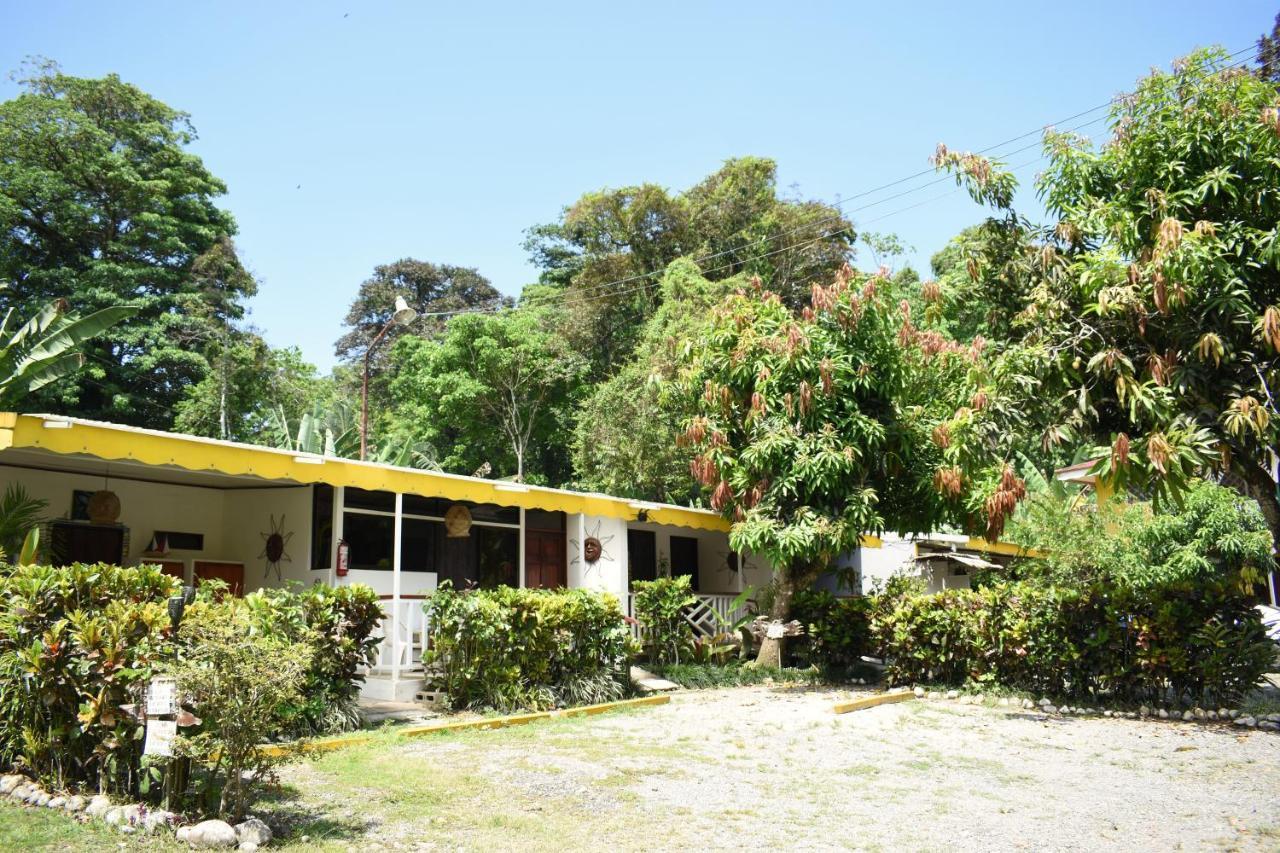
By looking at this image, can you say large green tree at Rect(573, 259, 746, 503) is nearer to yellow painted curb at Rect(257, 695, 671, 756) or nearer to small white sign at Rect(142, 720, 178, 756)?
yellow painted curb at Rect(257, 695, 671, 756)

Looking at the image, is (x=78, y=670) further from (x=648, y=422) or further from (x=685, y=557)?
(x=648, y=422)

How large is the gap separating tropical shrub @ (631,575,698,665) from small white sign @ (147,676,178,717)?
1017cm

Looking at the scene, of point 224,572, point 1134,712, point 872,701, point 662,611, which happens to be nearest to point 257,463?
point 224,572

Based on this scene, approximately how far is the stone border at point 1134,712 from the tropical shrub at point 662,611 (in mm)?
3988

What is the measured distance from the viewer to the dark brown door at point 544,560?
16578mm

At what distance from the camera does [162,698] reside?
17.3 feet

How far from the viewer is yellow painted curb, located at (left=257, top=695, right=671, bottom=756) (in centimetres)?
852

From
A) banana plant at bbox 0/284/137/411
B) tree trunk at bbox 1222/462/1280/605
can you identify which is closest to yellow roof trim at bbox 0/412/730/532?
banana plant at bbox 0/284/137/411

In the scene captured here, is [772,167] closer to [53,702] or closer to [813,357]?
[813,357]

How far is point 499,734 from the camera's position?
31.6 feet

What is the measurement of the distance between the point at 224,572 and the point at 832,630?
9188mm

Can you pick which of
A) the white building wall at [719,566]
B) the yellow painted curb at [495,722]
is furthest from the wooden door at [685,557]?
the yellow painted curb at [495,722]

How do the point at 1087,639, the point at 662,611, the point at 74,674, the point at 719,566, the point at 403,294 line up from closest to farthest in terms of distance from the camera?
the point at 74,674 → the point at 1087,639 → the point at 662,611 → the point at 719,566 → the point at 403,294

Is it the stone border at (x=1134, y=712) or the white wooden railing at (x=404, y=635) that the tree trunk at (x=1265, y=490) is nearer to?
the stone border at (x=1134, y=712)
